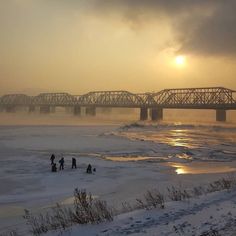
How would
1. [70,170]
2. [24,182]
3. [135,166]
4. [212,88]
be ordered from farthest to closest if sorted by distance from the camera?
1. [212,88]
2. [135,166]
3. [70,170]
4. [24,182]

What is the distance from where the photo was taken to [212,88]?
542 ft

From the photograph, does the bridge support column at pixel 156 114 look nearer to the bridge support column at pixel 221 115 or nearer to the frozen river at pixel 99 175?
the bridge support column at pixel 221 115

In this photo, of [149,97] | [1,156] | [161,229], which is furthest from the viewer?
[149,97]

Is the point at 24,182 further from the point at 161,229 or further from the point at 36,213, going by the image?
the point at 161,229

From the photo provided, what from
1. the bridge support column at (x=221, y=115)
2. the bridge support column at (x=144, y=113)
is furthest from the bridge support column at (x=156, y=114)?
the bridge support column at (x=221, y=115)

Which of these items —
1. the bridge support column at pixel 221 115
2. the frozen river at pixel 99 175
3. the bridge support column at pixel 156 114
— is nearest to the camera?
the frozen river at pixel 99 175

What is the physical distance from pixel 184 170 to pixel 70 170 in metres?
9.14

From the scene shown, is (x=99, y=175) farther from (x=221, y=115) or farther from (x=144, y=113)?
(x=144, y=113)

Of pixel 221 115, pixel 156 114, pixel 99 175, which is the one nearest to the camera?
pixel 99 175

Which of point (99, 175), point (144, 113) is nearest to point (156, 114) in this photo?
point (144, 113)

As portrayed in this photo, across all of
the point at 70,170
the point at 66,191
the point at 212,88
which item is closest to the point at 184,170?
the point at 70,170

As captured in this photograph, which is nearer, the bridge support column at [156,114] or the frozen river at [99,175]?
the frozen river at [99,175]

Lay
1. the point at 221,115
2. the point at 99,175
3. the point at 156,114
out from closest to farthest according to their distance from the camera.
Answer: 1. the point at 99,175
2. the point at 221,115
3. the point at 156,114

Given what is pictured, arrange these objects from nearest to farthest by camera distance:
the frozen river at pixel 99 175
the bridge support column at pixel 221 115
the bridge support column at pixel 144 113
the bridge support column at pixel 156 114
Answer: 1. the frozen river at pixel 99 175
2. the bridge support column at pixel 221 115
3. the bridge support column at pixel 156 114
4. the bridge support column at pixel 144 113
